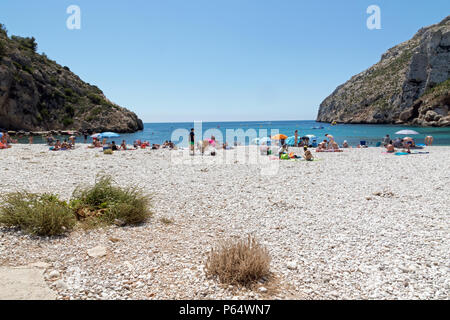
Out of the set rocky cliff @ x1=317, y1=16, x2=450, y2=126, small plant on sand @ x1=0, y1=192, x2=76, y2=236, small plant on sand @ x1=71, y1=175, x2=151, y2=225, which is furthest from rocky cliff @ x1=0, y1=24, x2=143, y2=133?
rocky cliff @ x1=317, y1=16, x2=450, y2=126

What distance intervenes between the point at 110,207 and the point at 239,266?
3726mm

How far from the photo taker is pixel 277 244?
17.4 feet

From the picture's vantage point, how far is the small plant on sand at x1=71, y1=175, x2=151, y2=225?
6.09 m

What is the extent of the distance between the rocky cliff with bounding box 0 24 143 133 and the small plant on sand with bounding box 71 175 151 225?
55220mm

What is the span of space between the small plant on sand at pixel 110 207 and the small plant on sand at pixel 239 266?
2716mm

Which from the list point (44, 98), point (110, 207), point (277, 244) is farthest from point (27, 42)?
point (277, 244)

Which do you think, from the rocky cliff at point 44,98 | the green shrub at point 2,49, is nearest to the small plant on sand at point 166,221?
the rocky cliff at point 44,98

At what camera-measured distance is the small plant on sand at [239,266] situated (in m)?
3.83

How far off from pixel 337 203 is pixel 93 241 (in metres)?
6.44

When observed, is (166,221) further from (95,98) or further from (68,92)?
(95,98)

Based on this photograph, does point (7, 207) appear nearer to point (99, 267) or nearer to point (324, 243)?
point (99, 267)

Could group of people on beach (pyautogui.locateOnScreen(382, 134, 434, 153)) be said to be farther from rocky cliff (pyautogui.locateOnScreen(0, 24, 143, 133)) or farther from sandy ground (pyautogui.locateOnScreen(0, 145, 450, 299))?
rocky cliff (pyautogui.locateOnScreen(0, 24, 143, 133))

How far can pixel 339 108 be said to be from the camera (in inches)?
4365
